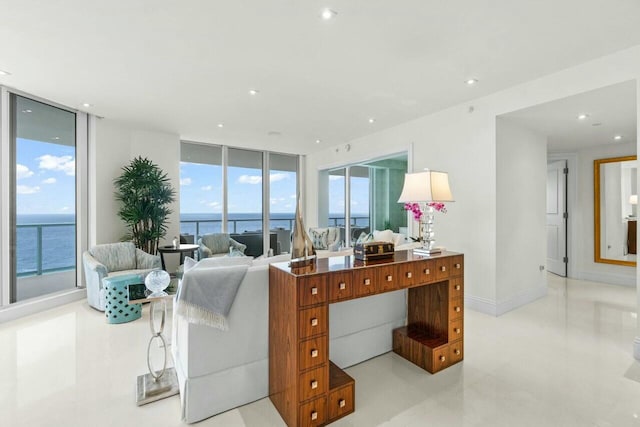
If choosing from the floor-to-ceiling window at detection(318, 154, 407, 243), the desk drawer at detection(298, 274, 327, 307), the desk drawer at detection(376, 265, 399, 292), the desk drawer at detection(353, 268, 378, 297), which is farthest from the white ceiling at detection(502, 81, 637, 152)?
the desk drawer at detection(298, 274, 327, 307)

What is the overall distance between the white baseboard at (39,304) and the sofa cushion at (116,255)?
2.42ft

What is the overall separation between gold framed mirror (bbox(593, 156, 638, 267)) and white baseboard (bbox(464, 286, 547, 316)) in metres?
2.23

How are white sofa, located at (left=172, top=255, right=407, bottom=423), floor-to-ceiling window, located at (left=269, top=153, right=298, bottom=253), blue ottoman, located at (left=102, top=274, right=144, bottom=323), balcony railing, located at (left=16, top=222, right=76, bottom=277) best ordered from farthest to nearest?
floor-to-ceiling window, located at (left=269, top=153, right=298, bottom=253)
balcony railing, located at (left=16, top=222, right=76, bottom=277)
blue ottoman, located at (left=102, top=274, right=144, bottom=323)
white sofa, located at (left=172, top=255, right=407, bottom=423)

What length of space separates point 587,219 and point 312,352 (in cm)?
632

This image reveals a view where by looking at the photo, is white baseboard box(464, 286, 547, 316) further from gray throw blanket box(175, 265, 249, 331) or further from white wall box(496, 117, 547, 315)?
gray throw blanket box(175, 265, 249, 331)

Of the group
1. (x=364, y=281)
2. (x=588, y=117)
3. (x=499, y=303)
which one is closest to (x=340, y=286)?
(x=364, y=281)

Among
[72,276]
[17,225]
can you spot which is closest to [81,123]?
[17,225]

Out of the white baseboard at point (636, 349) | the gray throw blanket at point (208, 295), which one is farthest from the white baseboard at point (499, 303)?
the gray throw blanket at point (208, 295)

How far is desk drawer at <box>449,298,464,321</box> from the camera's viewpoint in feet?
8.14

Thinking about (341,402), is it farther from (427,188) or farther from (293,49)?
(293,49)

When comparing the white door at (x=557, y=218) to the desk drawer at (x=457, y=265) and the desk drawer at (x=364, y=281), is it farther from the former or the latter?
the desk drawer at (x=364, y=281)

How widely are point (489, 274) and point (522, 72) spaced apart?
233 cm

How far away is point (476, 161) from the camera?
387cm

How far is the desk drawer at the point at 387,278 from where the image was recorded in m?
2.08
